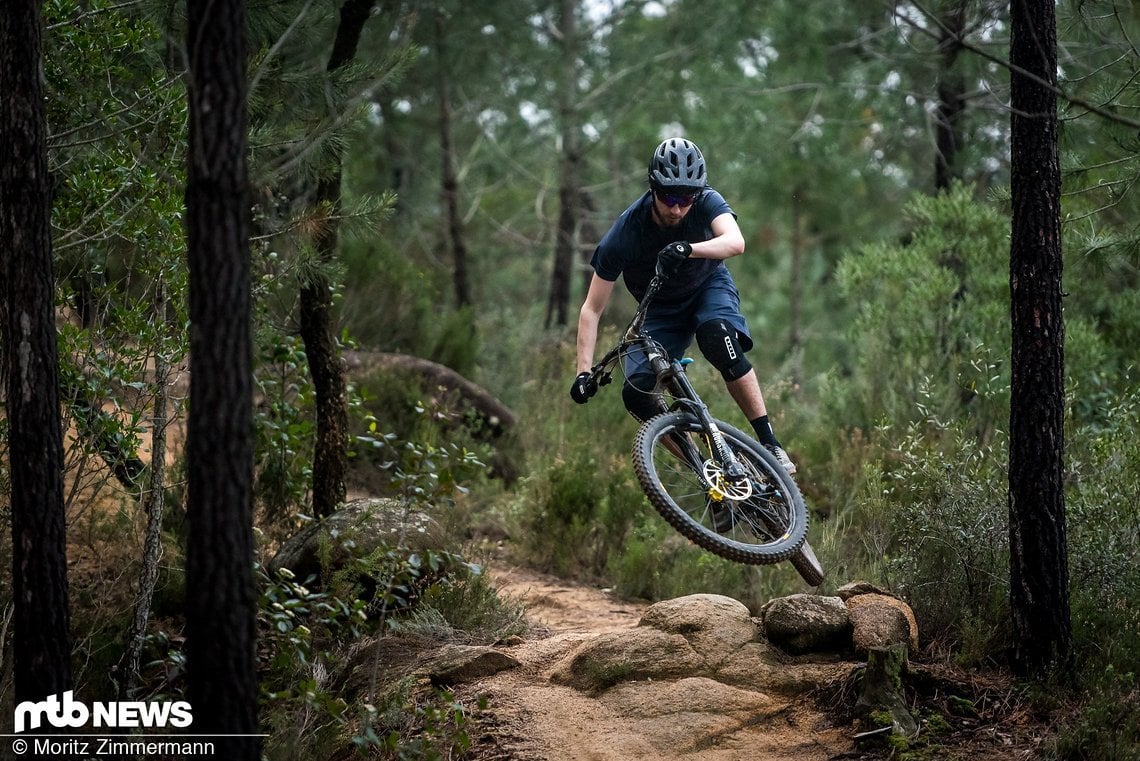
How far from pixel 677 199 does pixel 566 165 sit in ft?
37.4

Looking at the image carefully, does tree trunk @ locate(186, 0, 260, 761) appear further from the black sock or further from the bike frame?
the black sock

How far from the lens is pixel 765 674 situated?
6352 mm

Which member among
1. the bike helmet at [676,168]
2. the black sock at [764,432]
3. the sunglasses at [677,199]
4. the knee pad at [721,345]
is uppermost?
the bike helmet at [676,168]

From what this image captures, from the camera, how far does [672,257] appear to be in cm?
630

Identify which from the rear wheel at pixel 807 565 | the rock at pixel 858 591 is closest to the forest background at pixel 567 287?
the rock at pixel 858 591

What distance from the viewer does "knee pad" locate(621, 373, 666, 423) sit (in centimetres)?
698

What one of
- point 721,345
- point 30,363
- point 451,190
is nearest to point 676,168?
point 721,345

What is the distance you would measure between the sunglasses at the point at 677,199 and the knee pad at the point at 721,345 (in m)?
0.73

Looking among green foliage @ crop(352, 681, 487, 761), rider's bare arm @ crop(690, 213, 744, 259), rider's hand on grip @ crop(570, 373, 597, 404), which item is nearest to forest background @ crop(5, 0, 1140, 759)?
green foliage @ crop(352, 681, 487, 761)

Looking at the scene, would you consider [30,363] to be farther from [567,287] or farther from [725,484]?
[567,287]

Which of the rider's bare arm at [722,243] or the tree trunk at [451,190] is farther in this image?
the tree trunk at [451,190]

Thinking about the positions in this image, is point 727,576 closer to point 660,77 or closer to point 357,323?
point 357,323

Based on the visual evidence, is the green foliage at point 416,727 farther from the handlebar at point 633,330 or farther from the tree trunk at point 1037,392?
the tree trunk at point 1037,392

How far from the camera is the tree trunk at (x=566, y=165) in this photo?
56.9 ft
